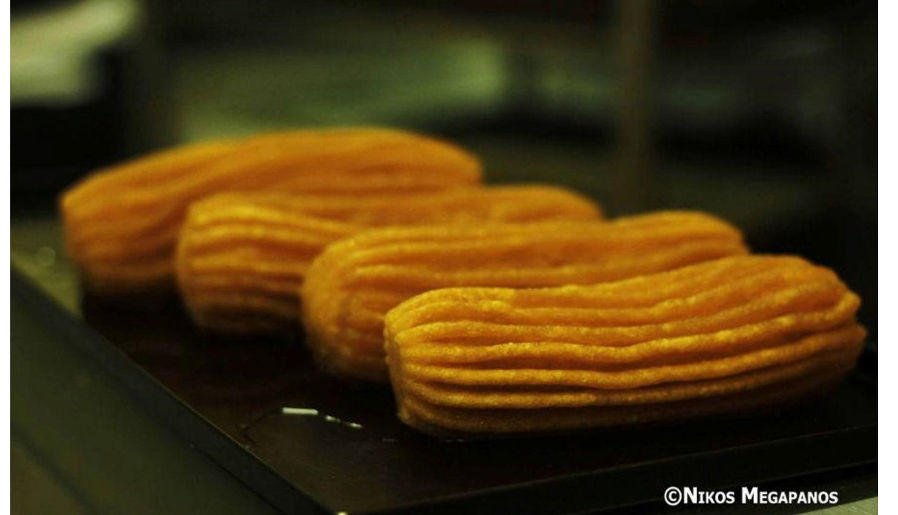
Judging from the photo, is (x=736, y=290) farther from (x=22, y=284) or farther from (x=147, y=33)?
(x=147, y=33)

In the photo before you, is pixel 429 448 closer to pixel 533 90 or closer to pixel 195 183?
pixel 195 183

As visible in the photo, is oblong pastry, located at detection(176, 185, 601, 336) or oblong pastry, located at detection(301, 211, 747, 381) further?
oblong pastry, located at detection(176, 185, 601, 336)

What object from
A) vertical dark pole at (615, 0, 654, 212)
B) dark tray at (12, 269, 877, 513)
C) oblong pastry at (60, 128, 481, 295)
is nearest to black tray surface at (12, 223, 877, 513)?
dark tray at (12, 269, 877, 513)

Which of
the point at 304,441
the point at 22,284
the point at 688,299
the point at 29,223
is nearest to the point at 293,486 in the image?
the point at 304,441

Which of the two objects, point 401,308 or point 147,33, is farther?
point 147,33

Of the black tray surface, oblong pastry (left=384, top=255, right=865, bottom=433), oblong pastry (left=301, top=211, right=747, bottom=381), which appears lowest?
the black tray surface

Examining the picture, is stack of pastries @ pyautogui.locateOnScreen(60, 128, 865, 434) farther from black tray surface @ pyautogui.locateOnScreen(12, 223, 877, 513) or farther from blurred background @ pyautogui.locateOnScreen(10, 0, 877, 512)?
blurred background @ pyautogui.locateOnScreen(10, 0, 877, 512)
